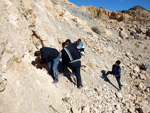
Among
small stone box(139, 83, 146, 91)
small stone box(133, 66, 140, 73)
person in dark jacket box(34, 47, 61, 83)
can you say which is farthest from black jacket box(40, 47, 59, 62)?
small stone box(133, 66, 140, 73)

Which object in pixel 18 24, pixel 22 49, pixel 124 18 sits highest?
pixel 124 18

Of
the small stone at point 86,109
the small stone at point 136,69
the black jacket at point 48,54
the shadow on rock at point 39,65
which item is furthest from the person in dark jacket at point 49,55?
the small stone at point 136,69

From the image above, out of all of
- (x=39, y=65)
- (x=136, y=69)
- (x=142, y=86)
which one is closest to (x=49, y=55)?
(x=39, y=65)

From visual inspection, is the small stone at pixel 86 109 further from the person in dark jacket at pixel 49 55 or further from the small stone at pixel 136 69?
the small stone at pixel 136 69

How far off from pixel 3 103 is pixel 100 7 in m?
22.7

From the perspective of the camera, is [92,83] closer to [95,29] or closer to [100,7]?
[95,29]

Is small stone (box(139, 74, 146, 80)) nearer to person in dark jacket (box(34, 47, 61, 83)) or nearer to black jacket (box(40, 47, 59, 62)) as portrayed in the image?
person in dark jacket (box(34, 47, 61, 83))

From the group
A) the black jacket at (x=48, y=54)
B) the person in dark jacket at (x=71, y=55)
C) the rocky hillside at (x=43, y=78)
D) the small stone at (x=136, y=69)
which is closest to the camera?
the rocky hillside at (x=43, y=78)

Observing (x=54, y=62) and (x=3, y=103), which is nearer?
(x=3, y=103)

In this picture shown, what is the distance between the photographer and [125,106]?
14.3ft

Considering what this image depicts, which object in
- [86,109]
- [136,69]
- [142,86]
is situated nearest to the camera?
[86,109]

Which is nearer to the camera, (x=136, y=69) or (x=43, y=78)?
(x=43, y=78)

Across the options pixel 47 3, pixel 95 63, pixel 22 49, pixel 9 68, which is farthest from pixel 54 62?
pixel 47 3

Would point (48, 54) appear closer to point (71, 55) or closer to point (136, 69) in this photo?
point (71, 55)
